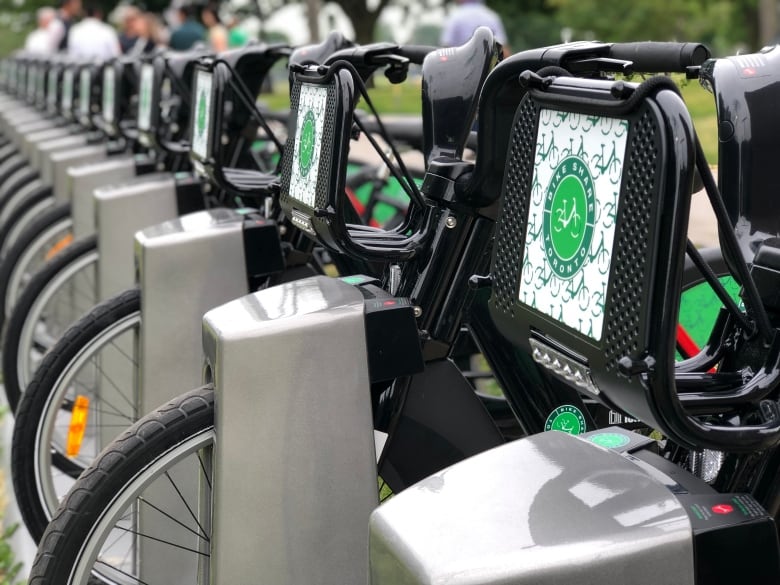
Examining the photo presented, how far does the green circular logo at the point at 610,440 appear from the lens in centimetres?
162

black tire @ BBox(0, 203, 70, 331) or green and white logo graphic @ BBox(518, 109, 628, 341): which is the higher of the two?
green and white logo graphic @ BBox(518, 109, 628, 341)

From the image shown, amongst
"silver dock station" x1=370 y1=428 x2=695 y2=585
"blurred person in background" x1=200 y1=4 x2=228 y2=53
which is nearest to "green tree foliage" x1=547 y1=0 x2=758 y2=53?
"blurred person in background" x1=200 y1=4 x2=228 y2=53

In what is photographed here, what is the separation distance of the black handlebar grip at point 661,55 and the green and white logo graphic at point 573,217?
38 cm

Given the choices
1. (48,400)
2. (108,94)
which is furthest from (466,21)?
(48,400)

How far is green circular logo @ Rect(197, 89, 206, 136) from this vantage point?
3.36 meters

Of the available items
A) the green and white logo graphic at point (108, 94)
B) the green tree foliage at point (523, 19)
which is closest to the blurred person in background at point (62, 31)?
the green and white logo graphic at point (108, 94)

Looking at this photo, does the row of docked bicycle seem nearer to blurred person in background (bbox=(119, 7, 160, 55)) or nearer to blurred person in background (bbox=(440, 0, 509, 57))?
blurred person in background (bbox=(440, 0, 509, 57))

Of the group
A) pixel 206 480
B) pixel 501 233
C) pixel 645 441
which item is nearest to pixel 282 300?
pixel 206 480

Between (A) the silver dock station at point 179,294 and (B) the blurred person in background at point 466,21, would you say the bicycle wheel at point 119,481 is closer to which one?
(A) the silver dock station at point 179,294

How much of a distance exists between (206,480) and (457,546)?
3.21 feet

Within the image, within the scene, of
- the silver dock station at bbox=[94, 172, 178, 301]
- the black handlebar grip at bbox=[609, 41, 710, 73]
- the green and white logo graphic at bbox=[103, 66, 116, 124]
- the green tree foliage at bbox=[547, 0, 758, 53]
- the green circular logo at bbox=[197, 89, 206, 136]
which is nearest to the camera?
the black handlebar grip at bbox=[609, 41, 710, 73]

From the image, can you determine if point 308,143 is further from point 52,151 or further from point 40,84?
point 40,84

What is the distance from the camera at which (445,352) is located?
7.50 feet

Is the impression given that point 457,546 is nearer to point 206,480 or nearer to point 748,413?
point 748,413
